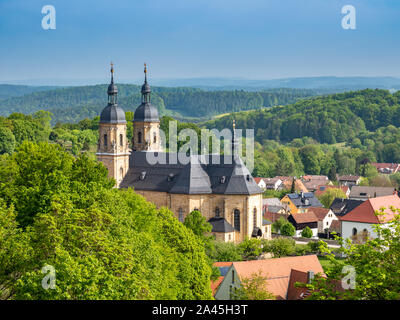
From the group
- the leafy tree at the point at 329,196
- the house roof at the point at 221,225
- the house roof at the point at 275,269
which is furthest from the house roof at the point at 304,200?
the house roof at the point at 275,269

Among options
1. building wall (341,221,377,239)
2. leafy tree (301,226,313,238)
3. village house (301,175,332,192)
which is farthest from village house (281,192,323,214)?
village house (301,175,332,192)

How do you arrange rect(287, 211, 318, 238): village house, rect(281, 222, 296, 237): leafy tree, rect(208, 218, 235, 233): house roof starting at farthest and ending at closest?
rect(287, 211, 318, 238): village house < rect(281, 222, 296, 237): leafy tree < rect(208, 218, 235, 233): house roof

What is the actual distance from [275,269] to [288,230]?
107ft

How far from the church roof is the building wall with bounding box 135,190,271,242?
0.52m

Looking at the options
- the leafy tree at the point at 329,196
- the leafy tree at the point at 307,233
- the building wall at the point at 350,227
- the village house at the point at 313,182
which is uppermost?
the building wall at the point at 350,227

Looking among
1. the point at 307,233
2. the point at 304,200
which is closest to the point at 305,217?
the point at 307,233

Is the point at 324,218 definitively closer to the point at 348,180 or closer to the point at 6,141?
the point at 6,141

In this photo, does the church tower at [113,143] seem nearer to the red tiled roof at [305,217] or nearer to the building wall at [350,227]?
the red tiled roof at [305,217]

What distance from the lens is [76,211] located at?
26.2 m

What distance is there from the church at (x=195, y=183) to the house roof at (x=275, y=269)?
58.9ft

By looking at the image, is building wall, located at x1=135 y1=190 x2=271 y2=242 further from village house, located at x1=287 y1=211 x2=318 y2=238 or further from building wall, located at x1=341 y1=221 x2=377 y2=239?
village house, located at x1=287 y1=211 x2=318 y2=238

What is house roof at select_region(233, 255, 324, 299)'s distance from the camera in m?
38.1

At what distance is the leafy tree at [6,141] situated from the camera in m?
95.6
